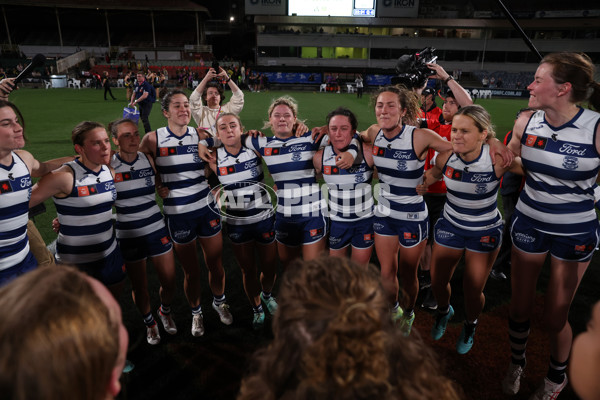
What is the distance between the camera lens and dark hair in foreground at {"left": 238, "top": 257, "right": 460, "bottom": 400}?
1008 millimetres

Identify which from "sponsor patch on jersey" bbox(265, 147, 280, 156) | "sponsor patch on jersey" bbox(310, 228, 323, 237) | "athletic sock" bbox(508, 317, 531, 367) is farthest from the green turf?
"athletic sock" bbox(508, 317, 531, 367)

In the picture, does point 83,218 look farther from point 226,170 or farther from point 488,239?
point 488,239

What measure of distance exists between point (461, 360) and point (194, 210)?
2.98m

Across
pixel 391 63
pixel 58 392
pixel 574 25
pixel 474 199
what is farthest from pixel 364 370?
pixel 574 25

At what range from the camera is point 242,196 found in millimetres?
3795

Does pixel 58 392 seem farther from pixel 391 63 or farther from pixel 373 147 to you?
pixel 391 63

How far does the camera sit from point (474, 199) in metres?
3.31

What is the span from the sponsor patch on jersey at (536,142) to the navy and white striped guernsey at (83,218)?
11.8ft

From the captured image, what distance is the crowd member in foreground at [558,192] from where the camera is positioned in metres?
2.77

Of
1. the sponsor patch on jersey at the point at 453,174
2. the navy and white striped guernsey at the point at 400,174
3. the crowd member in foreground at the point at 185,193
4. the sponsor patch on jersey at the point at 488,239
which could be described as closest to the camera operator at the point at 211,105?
the crowd member in foreground at the point at 185,193

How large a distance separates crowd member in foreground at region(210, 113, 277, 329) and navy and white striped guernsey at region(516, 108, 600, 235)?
2.45 meters

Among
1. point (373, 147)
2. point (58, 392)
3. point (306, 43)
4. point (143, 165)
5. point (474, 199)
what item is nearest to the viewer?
point (58, 392)

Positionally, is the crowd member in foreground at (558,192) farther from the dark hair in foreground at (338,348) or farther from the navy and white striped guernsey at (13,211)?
the navy and white striped guernsey at (13,211)

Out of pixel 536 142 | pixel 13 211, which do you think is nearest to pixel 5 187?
pixel 13 211
